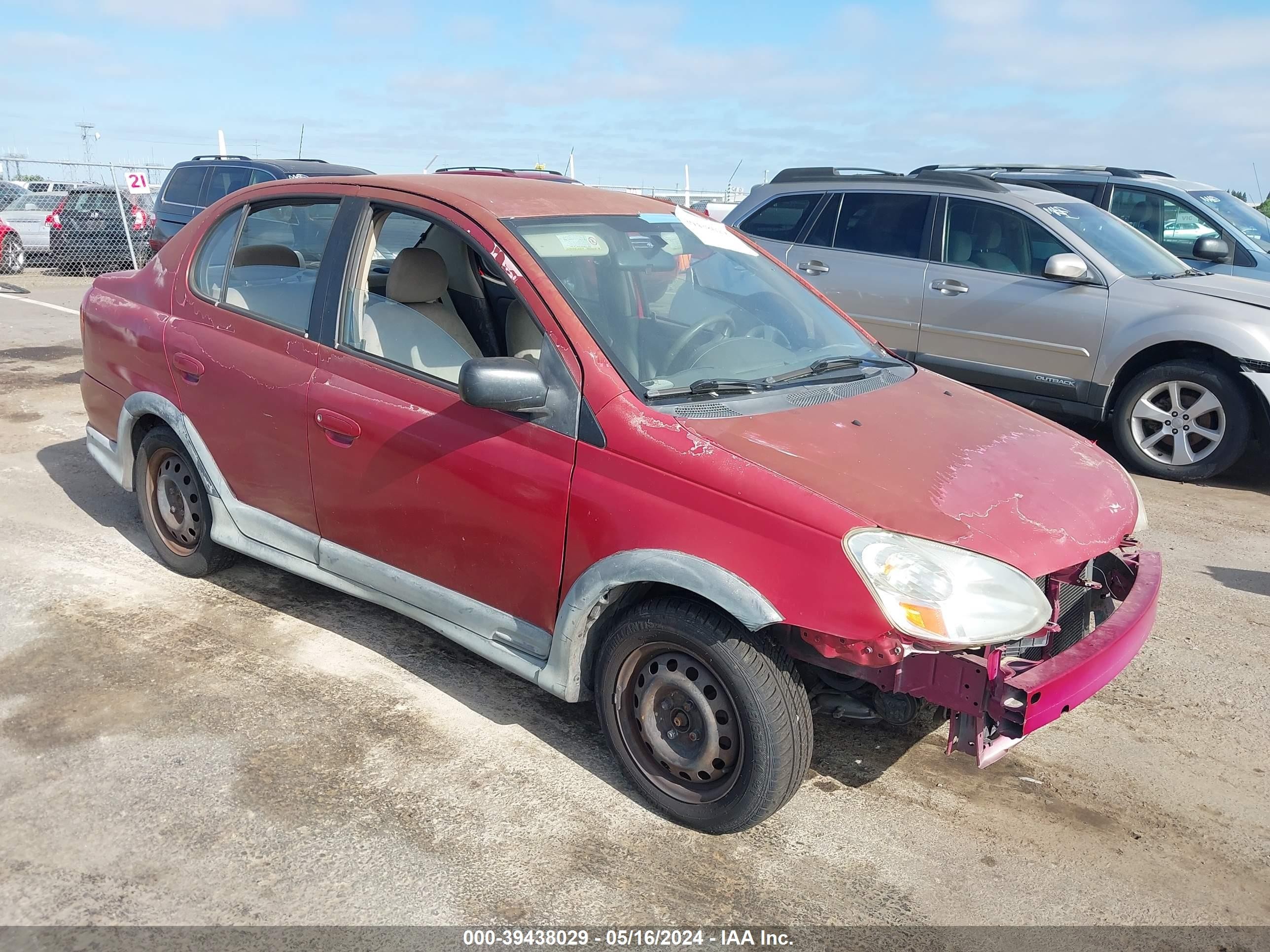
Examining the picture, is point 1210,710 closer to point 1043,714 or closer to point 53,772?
point 1043,714

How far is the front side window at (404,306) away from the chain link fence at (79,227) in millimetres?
14872

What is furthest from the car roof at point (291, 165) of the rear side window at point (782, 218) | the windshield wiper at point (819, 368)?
the windshield wiper at point (819, 368)

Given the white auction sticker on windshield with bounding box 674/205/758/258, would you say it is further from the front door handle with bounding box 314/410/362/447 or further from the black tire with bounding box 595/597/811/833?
the black tire with bounding box 595/597/811/833

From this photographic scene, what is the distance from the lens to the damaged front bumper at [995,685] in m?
2.64

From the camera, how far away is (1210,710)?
3857 mm

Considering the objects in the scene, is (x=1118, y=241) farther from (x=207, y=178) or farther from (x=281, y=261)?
(x=207, y=178)

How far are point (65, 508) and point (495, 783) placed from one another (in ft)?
12.1

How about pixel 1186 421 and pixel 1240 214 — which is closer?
pixel 1186 421

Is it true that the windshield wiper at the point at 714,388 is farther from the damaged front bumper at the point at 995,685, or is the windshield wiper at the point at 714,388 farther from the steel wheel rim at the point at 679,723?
the damaged front bumper at the point at 995,685

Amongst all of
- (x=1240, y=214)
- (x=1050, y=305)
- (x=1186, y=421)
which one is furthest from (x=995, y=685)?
(x=1240, y=214)

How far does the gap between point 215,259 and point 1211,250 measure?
26.3 ft

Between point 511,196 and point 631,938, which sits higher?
point 511,196

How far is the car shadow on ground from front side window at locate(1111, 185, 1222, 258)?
7.39 m

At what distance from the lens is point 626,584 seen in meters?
2.99
